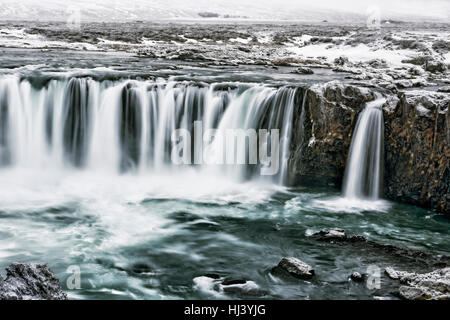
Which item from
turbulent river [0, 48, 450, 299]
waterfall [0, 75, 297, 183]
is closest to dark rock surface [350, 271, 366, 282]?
turbulent river [0, 48, 450, 299]

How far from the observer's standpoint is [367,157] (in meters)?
14.0

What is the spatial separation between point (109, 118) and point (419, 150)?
26.6ft

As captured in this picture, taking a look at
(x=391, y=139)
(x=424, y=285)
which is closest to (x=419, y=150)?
(x=391, y=139)

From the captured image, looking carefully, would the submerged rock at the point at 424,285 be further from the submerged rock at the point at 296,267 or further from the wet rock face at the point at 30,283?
the wet rock face at the point at 30,283

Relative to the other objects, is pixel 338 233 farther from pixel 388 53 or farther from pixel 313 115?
pixel 388 53

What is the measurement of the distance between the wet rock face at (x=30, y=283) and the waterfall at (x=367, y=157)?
8.47 m

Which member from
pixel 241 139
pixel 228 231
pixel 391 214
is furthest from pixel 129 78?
pixel 391 214

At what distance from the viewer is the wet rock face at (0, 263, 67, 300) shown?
21.9ft

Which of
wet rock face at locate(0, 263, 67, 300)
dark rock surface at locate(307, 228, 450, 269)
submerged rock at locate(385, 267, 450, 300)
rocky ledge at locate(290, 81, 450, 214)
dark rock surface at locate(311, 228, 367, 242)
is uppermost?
rocky ledge at locate(290, 81, 450, 214)

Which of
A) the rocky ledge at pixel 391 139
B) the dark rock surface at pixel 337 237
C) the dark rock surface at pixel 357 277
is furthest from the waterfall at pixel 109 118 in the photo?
the dark rock surface at pixel 357 277

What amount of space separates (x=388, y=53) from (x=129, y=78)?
14.2 metres

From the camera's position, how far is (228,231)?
11.6 m

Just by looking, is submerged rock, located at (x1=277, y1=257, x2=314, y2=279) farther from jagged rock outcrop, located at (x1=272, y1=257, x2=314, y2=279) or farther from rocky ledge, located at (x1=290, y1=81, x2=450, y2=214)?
rocky ledge, located at (x1=290, y1=81, x2=450, y2=214)

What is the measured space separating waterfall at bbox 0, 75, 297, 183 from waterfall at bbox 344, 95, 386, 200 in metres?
2.72
